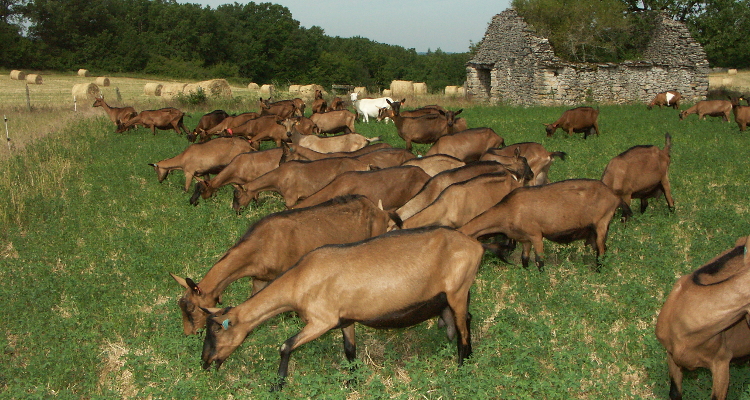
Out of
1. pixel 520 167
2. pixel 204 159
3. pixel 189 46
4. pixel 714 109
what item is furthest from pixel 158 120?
pixel 189 46

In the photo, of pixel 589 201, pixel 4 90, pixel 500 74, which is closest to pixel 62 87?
pixel 4 90

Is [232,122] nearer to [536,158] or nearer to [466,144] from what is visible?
[466,144]

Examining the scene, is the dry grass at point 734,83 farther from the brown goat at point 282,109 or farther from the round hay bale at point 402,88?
the brown goat at point 282,109

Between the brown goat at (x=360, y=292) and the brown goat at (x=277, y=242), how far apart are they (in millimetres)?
953

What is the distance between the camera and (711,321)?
444cm

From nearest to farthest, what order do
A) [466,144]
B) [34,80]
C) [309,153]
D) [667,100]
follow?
[309,153], [466,144], [667,100], [34,80]

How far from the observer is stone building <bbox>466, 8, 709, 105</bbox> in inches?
1271

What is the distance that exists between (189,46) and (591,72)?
1769 inches

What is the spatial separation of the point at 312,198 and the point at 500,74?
28.7 m

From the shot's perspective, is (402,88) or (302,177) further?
(402,88)

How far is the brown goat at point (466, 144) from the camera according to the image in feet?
45.3

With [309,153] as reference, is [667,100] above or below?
above

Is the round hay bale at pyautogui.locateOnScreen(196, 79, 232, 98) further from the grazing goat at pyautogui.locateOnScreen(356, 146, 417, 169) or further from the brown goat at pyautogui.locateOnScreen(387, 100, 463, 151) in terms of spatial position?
the grazing goat at pyautogui.locateOnScreen(356, 146, 417, 169)

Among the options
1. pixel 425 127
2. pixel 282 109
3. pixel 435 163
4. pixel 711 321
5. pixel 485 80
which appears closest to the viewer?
pixel 711 321
